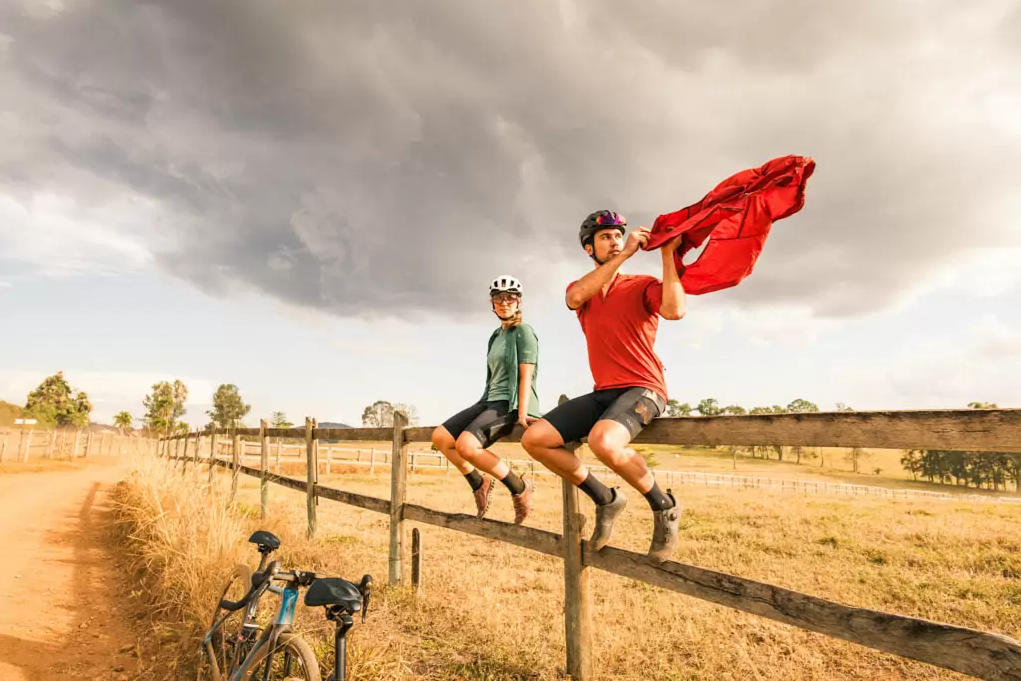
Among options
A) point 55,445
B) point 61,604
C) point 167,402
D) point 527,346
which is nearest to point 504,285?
point 527,346

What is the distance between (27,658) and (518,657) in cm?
399

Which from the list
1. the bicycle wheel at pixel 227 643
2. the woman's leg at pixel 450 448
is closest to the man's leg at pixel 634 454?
the woman's leg at pixel 450 448

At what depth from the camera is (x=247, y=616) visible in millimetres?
3105

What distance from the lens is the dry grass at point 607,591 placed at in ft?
13.9

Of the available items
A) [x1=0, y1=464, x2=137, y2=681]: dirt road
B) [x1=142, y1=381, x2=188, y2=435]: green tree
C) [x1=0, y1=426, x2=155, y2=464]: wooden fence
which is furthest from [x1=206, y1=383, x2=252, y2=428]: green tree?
[x1=0, y1=464, x2=137, y2=681]: dirt road

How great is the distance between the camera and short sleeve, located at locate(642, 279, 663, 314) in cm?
320

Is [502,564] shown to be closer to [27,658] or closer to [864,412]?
[27,658]

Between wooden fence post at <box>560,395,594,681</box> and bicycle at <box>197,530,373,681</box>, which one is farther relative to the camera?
wooden fence post at <box>560,395,594,681</box>

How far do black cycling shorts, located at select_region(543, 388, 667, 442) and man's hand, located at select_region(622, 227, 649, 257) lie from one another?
0.74 m

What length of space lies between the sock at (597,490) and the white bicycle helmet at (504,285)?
1803 mm

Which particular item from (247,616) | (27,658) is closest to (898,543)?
(247,616)

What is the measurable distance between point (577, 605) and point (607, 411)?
55.4 inches

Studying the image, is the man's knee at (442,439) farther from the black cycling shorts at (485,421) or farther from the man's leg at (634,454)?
the man's leg at (634,454)

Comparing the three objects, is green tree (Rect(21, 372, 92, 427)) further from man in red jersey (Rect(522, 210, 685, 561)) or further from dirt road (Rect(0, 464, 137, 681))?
man in red jersey (Rect(522, 210, 685, 561))
